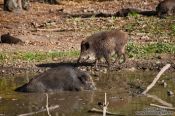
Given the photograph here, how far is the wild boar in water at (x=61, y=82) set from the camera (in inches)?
457

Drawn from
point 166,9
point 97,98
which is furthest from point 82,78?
point 166,9

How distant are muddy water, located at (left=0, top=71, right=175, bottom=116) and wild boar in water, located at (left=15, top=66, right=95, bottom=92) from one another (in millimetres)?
181

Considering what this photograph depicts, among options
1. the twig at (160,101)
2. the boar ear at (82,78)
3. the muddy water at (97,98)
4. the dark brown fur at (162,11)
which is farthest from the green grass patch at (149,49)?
the dark brown fur at (162,11)

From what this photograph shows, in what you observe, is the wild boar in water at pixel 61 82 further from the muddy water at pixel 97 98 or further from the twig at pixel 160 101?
the twig at pixel 160 101

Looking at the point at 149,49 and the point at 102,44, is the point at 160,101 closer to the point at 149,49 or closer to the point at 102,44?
the point at 102,44

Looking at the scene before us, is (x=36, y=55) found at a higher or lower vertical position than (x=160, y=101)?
lower

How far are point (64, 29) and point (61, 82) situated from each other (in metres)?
10.2

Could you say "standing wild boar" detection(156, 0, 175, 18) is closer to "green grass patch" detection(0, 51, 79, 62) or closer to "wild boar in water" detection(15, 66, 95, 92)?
"green grass patch" detection(0, 51, 79, 62)

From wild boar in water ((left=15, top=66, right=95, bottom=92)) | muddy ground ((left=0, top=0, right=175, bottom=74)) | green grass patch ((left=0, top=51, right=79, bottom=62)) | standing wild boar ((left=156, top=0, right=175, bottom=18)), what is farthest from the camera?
standing wild boar ((left=156, top=0, right=175, bottom=18))

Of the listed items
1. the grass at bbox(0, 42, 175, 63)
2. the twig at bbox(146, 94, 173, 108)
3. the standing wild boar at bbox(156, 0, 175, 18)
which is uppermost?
the twig at bbox(146, 94, 173, 108)

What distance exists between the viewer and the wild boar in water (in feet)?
38.1

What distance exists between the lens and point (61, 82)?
38.4ft

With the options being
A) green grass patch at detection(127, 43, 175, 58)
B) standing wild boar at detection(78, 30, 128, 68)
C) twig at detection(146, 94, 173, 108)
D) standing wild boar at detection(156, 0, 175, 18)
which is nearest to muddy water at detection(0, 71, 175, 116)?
twig at detection(146, 94, 173, 108)

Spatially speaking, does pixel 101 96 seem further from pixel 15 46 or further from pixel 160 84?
pixel 15 46
